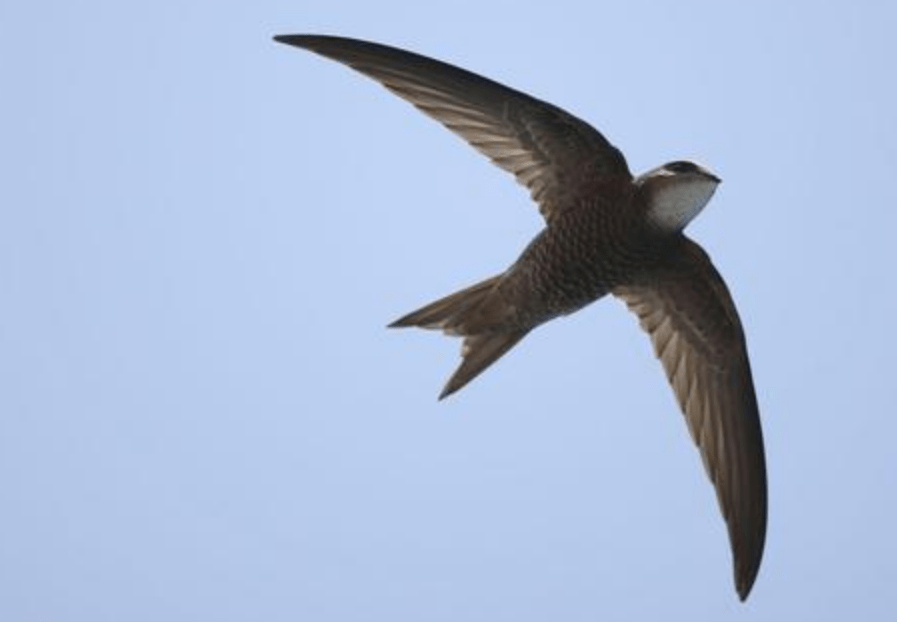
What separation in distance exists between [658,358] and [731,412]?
1.18ft

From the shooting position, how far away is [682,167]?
574 cm

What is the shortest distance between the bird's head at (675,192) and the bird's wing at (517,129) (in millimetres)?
208

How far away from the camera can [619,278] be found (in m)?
6.17

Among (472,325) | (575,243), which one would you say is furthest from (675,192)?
(472,325)

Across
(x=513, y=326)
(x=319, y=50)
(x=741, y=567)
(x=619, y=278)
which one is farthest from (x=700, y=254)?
(x=319, y=50)

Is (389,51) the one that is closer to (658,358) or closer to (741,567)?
(658,358)

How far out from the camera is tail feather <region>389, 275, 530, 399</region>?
607 centimetres

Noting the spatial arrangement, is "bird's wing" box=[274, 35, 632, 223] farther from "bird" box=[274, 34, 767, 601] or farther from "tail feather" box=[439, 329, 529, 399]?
"tail feather" box=[439, 329, 529, 399]

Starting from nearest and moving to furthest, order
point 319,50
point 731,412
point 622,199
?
point 319,50, point 622,199, point 731,412

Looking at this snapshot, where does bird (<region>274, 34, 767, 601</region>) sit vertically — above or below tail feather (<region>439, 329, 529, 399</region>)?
above

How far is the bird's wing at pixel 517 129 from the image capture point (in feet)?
19.2

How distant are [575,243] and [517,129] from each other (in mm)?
495

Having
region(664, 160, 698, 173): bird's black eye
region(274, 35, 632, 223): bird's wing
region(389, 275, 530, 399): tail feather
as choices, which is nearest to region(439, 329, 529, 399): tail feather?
region(389, 275, 530, 399): tail feather

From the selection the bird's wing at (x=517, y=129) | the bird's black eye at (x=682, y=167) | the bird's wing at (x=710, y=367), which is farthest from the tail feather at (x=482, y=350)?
the bird's black eye at (x=682, y=167)
